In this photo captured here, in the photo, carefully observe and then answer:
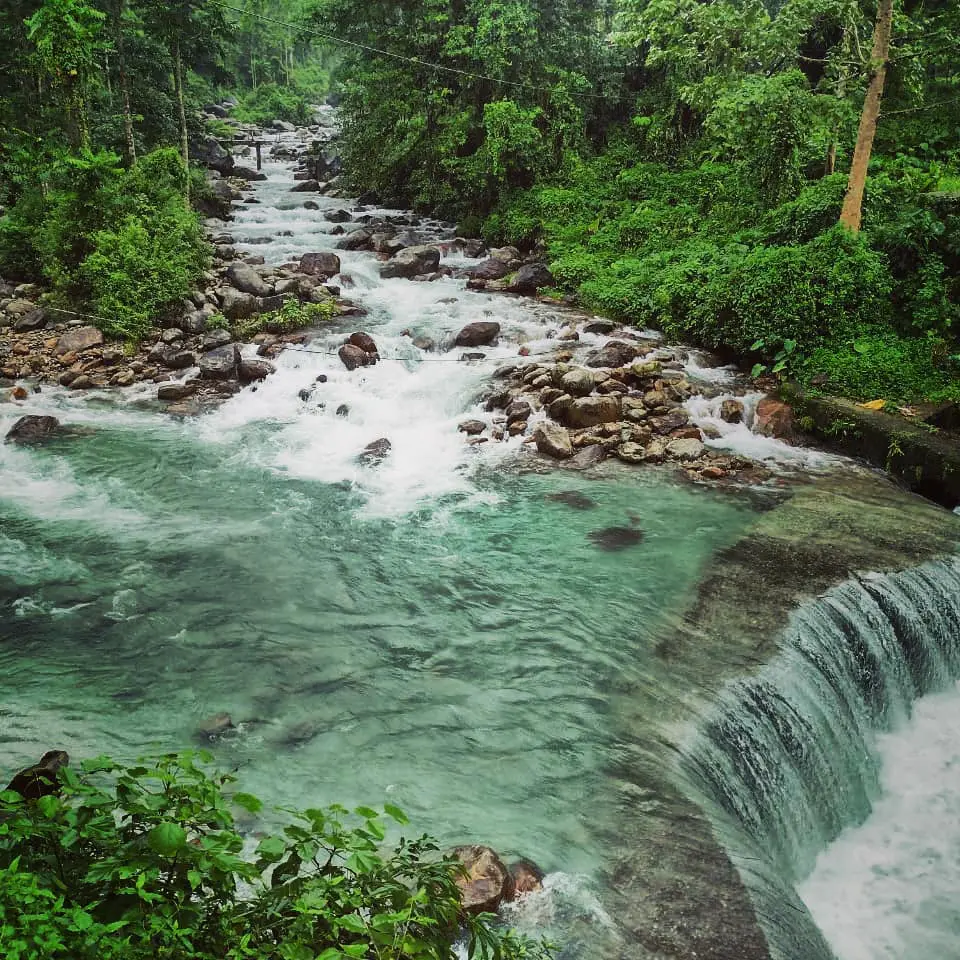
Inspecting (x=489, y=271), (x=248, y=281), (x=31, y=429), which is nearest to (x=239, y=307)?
(x=248, y=281)

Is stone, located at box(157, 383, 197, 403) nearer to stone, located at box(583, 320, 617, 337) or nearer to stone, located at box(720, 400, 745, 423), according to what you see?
stone, located at box(583, 320, 617, 337)

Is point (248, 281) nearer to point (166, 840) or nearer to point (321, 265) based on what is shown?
point (321, 265)

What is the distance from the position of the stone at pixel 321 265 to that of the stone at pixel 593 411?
908 cm

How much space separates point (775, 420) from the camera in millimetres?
10461

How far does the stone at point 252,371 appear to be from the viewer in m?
12.4

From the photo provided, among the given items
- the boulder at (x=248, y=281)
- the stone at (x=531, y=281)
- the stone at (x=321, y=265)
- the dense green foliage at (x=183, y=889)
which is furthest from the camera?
the stone at (x=531, y=281)

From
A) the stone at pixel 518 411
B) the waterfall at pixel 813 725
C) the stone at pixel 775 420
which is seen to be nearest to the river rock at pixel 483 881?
the waterfall at pixel 813 725

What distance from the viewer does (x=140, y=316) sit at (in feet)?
44.9

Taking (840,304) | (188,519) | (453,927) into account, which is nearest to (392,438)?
(188,519)

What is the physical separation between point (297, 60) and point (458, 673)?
71072 millimetres

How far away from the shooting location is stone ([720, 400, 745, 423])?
10.7 m

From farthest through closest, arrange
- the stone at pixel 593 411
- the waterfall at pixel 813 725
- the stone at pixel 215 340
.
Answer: the stone at pixel 215 340 → the stone at pixel 593 411 → the waterfall at pixel 813 725

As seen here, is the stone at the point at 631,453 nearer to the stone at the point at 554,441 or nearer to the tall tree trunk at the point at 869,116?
the stone at the point at 554,441

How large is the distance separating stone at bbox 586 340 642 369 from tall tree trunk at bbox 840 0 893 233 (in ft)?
13.4
